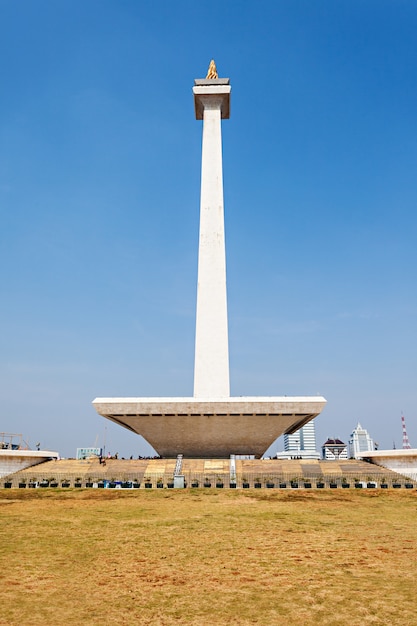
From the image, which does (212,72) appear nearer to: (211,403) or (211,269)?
(211,269)

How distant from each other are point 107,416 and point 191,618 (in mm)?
31326

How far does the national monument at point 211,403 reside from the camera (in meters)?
35.1

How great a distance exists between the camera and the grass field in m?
6.86

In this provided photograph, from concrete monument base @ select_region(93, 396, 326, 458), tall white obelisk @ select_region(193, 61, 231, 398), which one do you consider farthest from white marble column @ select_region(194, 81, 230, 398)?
concrete monument base @ select_region(93, 396, 326, 458)

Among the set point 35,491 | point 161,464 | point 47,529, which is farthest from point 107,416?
point 47,529

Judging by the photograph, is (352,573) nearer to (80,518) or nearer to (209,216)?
(80,518)

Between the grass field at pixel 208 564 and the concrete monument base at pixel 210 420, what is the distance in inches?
662

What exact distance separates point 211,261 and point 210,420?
13.4 metres

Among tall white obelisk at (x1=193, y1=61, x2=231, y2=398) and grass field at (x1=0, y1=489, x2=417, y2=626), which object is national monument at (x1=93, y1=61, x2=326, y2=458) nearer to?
tall white obelisk at (x1=193, y1=61, x2=231, y2=398)

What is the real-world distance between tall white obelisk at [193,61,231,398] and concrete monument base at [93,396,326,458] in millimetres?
2728

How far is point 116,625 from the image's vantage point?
6383 millimetres

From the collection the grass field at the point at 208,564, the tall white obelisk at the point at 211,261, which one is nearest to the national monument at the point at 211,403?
the tall white obelisk at the point at 211,261

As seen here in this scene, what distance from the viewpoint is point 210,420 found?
117ft

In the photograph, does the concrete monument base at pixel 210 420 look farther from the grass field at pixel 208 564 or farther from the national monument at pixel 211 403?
the grass field at pixel 208 564
